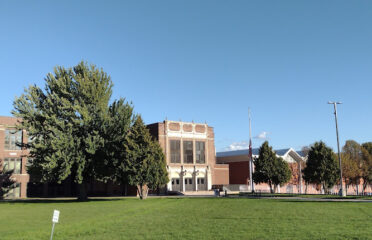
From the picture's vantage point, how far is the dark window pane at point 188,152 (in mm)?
66875

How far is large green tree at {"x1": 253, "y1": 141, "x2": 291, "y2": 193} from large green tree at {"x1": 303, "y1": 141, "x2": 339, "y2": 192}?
3.60 m

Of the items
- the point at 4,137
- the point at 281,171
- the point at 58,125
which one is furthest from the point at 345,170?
the point at 4,137

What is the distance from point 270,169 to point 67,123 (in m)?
28.2

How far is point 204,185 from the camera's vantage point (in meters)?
68.8

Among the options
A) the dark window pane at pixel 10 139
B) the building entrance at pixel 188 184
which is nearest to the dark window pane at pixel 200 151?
the building entrance at pixel 188 184

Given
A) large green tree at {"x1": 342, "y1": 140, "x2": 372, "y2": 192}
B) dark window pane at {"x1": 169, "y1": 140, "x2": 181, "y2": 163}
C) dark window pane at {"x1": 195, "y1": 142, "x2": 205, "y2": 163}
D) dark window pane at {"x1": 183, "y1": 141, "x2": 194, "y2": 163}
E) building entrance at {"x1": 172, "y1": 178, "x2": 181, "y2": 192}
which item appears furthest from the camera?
large green tree at {"x1": 342, "y1": 140, "x2": 372, "y2": 192}

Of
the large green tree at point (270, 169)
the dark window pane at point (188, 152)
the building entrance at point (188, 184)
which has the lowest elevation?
the building entrance at point (188, 184)

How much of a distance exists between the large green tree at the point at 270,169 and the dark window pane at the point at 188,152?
49.2 feet

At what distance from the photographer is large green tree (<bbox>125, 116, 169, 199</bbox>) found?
43.8 metres

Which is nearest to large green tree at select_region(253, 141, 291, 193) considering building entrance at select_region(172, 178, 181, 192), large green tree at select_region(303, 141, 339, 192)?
large green tree at select_region(303, 141, 339, 192)

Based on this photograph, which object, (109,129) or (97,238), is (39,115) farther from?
(97,238)

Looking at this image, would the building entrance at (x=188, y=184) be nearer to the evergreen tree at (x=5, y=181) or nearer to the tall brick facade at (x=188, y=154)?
the tall brick facade at (x=188, y=154)

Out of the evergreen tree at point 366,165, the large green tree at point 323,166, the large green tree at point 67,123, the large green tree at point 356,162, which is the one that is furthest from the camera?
the evergreen tree at point 366,165

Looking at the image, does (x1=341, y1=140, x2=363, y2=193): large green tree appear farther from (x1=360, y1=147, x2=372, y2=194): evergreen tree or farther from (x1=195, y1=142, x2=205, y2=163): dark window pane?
(x1=195, y1=142, x2=205, y2=163): dark window pane
